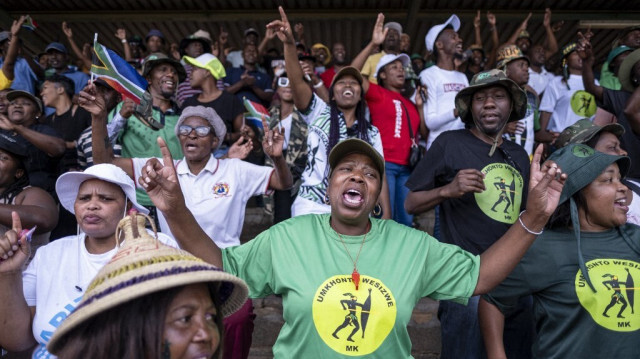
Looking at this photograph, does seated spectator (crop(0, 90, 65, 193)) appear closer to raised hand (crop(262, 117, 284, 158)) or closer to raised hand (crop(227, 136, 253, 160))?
raised hand (crop(227, 136, 253, 160))

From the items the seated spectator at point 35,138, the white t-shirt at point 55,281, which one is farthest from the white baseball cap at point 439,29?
the white t-shirt at point 55,281

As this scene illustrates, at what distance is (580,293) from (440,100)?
2860 millimetres

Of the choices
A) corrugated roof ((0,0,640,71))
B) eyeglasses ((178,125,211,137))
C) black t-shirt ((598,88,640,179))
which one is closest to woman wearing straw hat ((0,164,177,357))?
eyeglasses ((178,125,211,137))

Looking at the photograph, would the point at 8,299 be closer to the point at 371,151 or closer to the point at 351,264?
the point at 351,264

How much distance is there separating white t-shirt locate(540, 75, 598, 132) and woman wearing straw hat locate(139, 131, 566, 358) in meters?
4.46

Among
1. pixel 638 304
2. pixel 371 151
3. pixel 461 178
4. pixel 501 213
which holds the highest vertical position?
pixel 371 151

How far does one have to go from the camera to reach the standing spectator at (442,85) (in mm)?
4941

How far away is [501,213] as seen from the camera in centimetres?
327

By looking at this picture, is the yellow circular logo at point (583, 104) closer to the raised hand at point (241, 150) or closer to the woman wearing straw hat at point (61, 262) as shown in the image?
the raised hand at point (241, 150)

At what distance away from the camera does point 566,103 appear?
6527mm

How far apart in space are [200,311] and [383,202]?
2359mm

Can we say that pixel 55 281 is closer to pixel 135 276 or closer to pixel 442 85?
pixel 135 276

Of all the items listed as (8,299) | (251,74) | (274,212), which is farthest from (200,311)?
(251,74)

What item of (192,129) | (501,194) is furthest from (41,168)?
(501,194)
